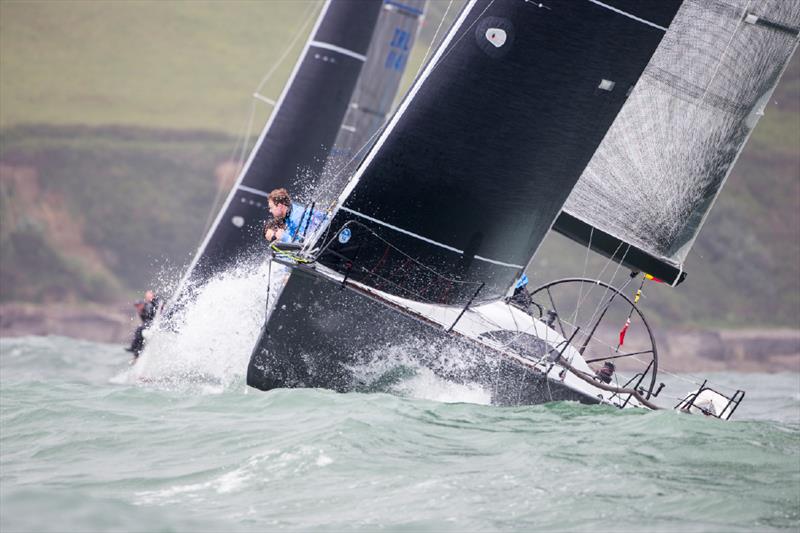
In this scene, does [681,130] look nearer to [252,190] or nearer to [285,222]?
[285,222]

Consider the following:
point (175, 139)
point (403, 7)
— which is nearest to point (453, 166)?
point (403, 7)

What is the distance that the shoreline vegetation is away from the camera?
35.0 m

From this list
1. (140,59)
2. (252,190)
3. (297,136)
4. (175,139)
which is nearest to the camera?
(252,190)

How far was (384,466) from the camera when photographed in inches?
268

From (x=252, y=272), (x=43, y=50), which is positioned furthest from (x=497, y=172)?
(x=43, y=50)

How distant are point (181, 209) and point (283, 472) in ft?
116

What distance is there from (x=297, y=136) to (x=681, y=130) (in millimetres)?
4934

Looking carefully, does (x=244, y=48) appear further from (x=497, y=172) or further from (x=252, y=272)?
(x=497, y=172)

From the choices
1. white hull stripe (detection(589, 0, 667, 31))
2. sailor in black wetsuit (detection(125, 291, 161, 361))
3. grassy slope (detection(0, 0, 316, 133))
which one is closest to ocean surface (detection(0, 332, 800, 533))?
white hull stripe (detection(589, 0, 667, 31))

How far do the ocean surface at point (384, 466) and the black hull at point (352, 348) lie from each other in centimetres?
20

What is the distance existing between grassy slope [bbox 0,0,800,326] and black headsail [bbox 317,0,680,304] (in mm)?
29485

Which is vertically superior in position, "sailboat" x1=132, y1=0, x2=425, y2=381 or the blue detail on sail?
the blue detail on sail

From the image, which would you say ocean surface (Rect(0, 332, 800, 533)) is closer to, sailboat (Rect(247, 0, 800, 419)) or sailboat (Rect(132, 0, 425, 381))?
sailboat (Rect(247, 0, 800, 419))

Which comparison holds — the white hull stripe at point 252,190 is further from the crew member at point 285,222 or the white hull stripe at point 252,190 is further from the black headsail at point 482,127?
the black headsail at point 482,127
